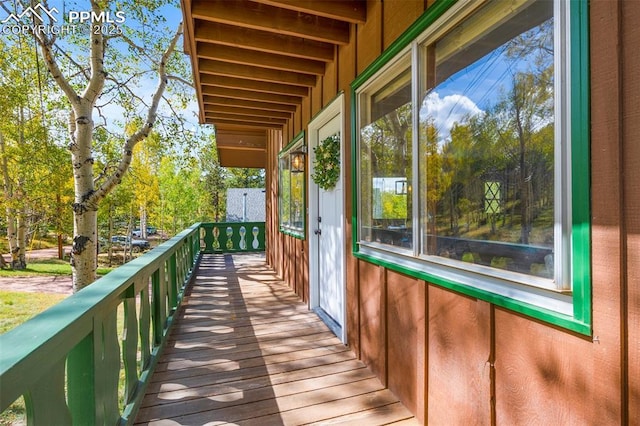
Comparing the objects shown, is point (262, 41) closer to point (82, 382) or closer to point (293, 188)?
point (293, 188)

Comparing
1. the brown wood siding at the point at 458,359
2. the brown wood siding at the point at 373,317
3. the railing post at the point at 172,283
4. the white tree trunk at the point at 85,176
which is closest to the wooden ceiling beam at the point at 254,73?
the railing post at the point at 172,283

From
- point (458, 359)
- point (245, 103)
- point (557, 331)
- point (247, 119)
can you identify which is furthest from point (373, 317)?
point (247, 119)

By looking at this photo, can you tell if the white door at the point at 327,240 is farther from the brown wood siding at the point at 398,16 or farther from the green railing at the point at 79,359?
the green railing at the point at 79,359

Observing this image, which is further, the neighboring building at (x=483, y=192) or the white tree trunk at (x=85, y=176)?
the white tree trunk at (x=85, y=176)

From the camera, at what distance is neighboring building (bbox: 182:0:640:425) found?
903 millimetres

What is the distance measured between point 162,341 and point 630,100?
3.01 meters

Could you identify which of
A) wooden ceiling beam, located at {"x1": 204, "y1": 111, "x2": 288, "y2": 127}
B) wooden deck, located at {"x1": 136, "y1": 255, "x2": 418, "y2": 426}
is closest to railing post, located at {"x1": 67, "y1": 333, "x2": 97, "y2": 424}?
wooden deck, located at {"x1": 136, "y1": 255, "x2": 418, "y2": 426}

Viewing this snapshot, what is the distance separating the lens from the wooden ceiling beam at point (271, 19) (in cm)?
227

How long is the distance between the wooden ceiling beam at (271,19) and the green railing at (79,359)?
176cm

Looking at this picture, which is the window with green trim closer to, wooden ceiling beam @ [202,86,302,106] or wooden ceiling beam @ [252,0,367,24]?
wooden ceiling beam @ [202,86,302,106]

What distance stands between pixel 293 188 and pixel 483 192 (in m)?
3.40

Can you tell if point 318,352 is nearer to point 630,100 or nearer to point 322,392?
point 322,392

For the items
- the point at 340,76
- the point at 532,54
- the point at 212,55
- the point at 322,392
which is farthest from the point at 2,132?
the point at 532,54

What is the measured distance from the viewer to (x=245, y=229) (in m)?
8.52
